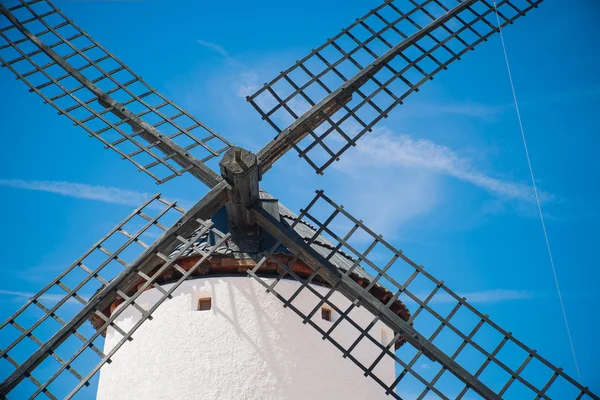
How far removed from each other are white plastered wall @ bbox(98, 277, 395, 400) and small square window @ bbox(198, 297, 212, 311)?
7 cm

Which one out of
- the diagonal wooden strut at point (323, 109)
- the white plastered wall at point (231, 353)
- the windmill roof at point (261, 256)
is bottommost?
the white plastered wall at point (231, 353)

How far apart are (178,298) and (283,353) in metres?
1.06

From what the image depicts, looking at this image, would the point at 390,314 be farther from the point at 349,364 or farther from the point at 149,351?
the point at 149,351

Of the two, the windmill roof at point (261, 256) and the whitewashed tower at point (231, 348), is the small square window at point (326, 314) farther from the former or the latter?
the windmill roof at point (261, 256)

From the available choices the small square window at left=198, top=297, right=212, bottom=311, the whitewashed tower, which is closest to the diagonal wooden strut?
the whitewashed tower

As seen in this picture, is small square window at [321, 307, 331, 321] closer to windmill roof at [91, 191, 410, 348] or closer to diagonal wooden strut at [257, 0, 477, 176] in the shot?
windmill roof at [91, 191, 410, 348]

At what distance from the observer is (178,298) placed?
23.0 feet

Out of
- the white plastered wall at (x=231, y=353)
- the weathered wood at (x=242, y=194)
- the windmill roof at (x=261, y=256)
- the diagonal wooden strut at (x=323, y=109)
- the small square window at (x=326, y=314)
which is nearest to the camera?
the weathered wood at (x=242, y=194)

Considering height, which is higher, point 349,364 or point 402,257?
point 402,257

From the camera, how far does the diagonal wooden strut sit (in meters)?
6.81

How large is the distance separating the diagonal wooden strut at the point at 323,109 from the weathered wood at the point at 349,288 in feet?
1.61

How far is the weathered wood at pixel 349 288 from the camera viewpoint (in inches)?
261

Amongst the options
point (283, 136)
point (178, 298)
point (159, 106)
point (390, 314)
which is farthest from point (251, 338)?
point (159, 106)

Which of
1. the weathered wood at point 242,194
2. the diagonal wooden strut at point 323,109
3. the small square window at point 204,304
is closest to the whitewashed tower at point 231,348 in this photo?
the small square window at point 204,304
